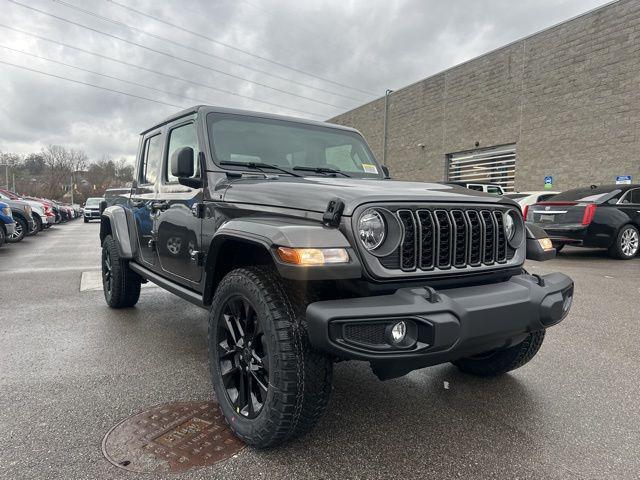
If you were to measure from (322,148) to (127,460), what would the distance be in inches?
99.1

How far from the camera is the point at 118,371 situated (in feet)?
10.9

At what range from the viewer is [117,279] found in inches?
Result: 190

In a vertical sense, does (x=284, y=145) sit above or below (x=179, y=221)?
above

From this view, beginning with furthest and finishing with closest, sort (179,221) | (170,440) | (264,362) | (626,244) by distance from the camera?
(626,244) → (179,221) → (170,440) → (264,362)

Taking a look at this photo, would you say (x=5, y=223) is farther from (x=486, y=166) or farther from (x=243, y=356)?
(x=486, y=166)

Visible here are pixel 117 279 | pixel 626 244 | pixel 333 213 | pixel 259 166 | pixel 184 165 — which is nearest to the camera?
pixel 333 213

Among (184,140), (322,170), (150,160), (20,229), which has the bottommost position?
(20,229)

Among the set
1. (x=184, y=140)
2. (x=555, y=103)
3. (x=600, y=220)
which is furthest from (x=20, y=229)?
(x=555, y=103)

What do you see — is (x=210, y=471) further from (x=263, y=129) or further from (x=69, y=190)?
(x=69, y=190)

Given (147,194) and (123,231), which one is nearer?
(147,194)

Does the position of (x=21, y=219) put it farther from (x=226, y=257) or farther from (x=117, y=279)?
(x=226, y=257)

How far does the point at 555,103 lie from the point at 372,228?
16825 mm

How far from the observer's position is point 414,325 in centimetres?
194

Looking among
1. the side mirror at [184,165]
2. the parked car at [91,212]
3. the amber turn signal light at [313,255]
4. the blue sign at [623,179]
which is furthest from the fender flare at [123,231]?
the parked car at [91,212]
